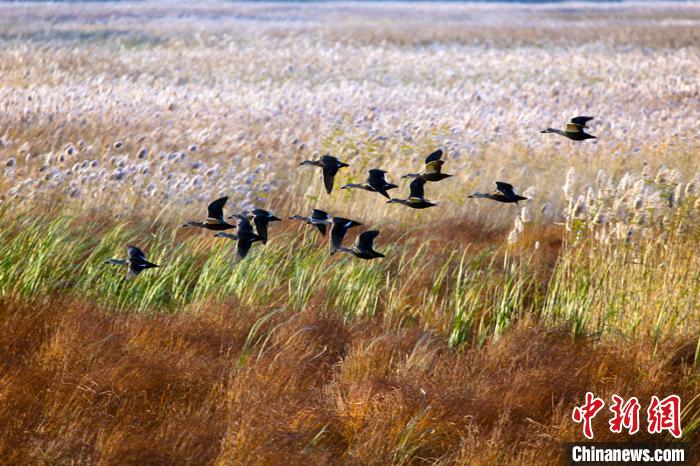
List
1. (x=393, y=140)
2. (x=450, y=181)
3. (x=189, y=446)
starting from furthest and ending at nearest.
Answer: (x=393, y=140) < (x=450, y=181) < (x=189, y=446)

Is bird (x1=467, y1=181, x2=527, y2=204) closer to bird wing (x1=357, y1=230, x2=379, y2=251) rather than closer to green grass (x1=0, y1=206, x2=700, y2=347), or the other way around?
bird wing (x1=357, y1=230, x2=379, y2=251)

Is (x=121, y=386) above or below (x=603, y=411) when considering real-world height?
above

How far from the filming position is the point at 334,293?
5.81 meters

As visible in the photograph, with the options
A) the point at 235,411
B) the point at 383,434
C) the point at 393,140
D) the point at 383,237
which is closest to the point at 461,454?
the point at 383,434

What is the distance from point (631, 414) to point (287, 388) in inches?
64.0

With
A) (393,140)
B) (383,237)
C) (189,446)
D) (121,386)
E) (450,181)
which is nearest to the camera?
(189,446)

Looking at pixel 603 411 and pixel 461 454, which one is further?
pixel 603 411

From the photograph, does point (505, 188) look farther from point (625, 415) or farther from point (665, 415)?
point (665, 415)

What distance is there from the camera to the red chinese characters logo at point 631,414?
439 centimetres

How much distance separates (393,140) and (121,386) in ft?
18.6

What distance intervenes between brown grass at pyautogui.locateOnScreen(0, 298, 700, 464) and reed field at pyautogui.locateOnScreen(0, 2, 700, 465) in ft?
0.04

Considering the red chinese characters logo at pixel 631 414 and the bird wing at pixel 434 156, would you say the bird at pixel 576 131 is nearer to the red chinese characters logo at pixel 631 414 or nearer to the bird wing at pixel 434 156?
the bird wing at pixel 434 156

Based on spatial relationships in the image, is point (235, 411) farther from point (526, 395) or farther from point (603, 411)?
point (603, 411)

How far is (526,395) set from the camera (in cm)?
454
